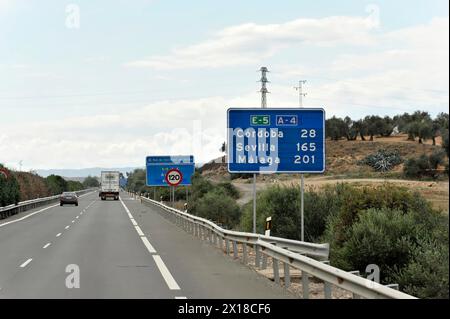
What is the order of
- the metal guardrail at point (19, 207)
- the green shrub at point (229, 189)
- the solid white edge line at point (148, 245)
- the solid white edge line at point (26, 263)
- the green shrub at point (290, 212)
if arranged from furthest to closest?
the green shrub at point (229, 189) → the metal guardrail at point (19, 207) → the green shrub at point (290, 212) → the solid white edge line at point (148, 245) → the solid white edge line at point (26, 263)

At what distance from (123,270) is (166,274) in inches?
50.7

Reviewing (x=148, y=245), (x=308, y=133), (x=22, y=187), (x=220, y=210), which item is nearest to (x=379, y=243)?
(x=308, y=133)

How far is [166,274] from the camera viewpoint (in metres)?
15.5

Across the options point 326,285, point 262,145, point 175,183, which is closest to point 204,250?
point 262,145

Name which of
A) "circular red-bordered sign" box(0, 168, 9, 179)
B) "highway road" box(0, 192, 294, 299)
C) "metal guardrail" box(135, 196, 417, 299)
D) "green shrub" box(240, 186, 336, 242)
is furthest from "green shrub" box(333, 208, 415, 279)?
"circular red-bordered sign" box(0, 168, 9, 179)

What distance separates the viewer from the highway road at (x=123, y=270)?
41.3ft

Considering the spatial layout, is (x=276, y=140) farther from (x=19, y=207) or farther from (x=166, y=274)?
(x=19, y=207)

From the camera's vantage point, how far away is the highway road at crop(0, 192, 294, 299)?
12586 millimetres

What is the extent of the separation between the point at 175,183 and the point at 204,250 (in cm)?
1991

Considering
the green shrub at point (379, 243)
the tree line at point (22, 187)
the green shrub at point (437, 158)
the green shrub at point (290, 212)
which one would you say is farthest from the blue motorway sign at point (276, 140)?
the tree line at point (22, 187)

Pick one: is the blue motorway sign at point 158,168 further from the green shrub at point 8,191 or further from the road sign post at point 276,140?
the road sign post at point 276,140
